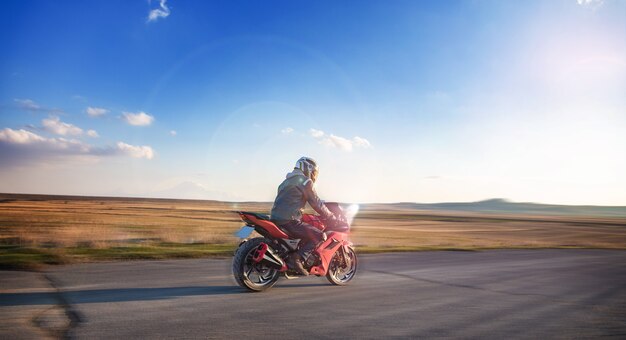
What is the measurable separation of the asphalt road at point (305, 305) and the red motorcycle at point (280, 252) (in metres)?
0.35

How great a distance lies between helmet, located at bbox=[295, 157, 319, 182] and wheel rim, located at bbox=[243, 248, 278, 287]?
71.2 inches

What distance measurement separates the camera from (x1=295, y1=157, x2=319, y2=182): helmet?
888 cm

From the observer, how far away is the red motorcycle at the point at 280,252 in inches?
324

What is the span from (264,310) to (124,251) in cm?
964

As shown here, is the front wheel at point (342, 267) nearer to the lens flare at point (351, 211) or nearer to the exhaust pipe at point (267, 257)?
the lens flare at point (351, 211)

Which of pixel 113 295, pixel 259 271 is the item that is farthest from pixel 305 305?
pixel 113 295

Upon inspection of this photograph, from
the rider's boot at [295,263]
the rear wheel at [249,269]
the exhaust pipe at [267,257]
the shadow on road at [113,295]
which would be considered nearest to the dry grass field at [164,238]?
the shadow on road at [113,295]

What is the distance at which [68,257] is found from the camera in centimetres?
1242

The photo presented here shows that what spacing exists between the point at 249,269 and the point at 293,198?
1.53 metres

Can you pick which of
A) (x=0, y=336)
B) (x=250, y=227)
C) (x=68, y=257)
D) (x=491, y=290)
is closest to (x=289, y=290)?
(x=250, y=227)

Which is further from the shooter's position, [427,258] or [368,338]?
[427,258]

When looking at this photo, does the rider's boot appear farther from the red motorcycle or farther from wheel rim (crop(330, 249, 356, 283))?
wheel rim (crop(330, 249, 356, 283))

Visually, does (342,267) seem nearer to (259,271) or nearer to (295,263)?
(295,263)

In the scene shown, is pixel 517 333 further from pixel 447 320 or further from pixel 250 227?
pixel 250 227
